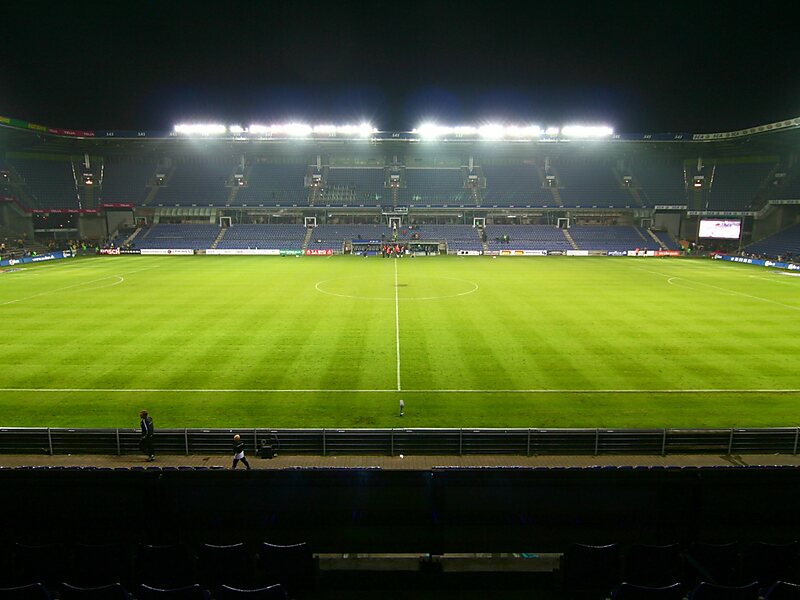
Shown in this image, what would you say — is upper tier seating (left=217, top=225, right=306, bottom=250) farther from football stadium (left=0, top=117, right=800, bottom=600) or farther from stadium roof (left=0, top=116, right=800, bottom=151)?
stadium roof (left=0, top=116, right=800, bottom=151)

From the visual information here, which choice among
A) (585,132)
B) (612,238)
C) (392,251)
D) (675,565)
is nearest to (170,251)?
(392,251)

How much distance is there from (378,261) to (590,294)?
2990 cm

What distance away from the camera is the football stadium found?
593cm

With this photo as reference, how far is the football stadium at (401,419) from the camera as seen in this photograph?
5930 millimetres

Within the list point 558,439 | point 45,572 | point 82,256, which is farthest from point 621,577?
point 82,256

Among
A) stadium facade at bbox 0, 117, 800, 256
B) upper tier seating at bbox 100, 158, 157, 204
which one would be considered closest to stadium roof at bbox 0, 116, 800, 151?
stadium facade at bbox 0, 117, 800, 256

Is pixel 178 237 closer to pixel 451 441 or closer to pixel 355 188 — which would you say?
pixel 355 188

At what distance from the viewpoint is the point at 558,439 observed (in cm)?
1469

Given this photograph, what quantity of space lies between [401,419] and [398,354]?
22.0 ft

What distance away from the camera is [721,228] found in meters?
76.9

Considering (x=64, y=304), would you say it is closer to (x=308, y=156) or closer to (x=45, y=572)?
(x=45, y=572)

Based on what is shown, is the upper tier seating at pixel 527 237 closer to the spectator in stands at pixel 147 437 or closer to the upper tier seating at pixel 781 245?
the upper tier seating at pixel 781 245

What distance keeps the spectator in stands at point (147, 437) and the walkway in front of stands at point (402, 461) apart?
0.22 m

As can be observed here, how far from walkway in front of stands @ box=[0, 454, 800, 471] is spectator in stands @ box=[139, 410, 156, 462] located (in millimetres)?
220
